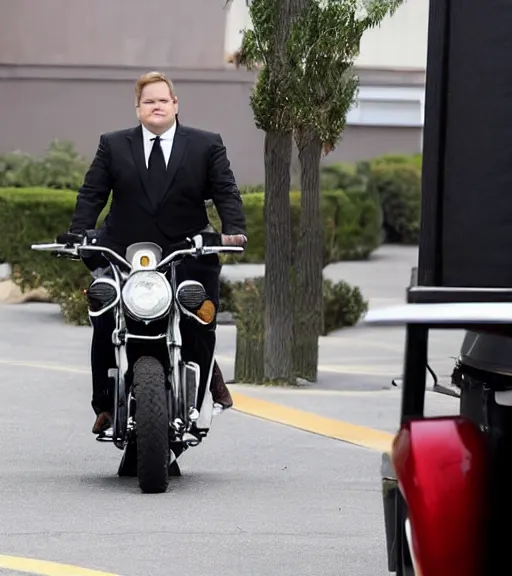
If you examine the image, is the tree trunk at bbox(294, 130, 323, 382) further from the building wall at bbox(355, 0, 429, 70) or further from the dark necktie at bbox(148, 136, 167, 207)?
the building wall at bbox(355, 0, 429, 70)

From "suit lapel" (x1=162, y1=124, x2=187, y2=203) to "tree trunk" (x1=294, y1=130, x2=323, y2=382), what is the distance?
4.18m

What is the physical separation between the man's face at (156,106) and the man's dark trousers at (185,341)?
0.64 meters

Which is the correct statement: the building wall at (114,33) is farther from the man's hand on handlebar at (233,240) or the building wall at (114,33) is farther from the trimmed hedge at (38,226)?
the man's hand on handlebar at (233,240)

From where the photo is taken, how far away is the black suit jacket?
26.7ft

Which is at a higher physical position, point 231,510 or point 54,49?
point 54,49

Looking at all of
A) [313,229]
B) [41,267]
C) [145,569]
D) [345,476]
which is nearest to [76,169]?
[41,267]

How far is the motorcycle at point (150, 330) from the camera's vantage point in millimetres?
7680

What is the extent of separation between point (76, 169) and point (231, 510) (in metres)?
15.6

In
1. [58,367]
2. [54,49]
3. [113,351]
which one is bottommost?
[58,367]

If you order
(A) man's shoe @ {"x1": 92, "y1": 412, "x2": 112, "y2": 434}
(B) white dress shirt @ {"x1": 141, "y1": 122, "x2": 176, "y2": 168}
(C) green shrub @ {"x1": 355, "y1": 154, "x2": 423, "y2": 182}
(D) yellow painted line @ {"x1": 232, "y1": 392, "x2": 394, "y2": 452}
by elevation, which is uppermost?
(B) white dress shirt @ {"x1": 141, "y1": 122, "x2": 176, "y2": 168}

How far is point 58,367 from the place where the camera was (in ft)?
42.2

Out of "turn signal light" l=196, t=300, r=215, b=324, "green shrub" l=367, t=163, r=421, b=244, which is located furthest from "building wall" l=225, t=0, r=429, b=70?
"turn signal light" l=196, t=300, r=215, b=324

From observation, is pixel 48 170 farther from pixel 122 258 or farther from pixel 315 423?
pixel 122 258

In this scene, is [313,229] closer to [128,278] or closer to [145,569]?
[128,278]
